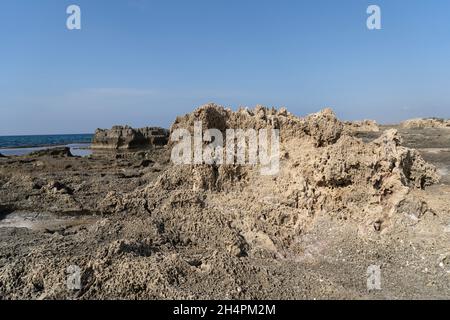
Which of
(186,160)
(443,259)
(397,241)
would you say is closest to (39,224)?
(186,160)

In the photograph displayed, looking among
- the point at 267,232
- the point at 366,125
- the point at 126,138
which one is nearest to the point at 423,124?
the point at 366,125

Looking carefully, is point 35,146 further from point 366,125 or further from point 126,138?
point 366,125

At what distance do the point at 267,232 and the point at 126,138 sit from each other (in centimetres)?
3172

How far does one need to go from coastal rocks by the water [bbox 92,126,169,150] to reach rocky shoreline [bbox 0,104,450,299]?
28442 mm

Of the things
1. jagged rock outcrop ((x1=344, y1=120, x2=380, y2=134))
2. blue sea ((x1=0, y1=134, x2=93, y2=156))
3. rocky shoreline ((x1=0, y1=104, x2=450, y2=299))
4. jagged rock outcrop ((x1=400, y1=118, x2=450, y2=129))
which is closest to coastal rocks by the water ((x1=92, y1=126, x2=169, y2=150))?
blue sea ((x1=0, y1=134, x2=93, y2=156))

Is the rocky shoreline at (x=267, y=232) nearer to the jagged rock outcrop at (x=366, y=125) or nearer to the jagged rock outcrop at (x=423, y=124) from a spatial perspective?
the jagged rock outcrop at (x=366, y=125)

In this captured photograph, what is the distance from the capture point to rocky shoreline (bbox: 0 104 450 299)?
431cm

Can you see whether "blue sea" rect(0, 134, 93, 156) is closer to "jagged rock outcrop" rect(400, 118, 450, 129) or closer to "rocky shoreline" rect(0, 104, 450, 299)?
"jagged rock outcrop" rect(400, 118, 450, 129)

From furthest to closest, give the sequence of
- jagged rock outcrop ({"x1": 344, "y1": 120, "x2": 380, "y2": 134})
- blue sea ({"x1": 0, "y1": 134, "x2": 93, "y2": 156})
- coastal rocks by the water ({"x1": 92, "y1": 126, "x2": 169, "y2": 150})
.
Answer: blue sea ({"x1": 0, "y1": 134, "x2": 93, "y2": 156}) → coastal rocks by the water ({"x1": 92, "y1": 126, "x2": 169, "y2": 150}) → jagged rock outcrop ({"x1": 344, "y1": 120, "x2": 380, "y2": 134})

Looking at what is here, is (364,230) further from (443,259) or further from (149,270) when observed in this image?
(149,270)

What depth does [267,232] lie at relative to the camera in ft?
18.8

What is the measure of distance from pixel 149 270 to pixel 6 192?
748cm

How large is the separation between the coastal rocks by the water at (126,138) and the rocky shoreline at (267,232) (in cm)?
2844
